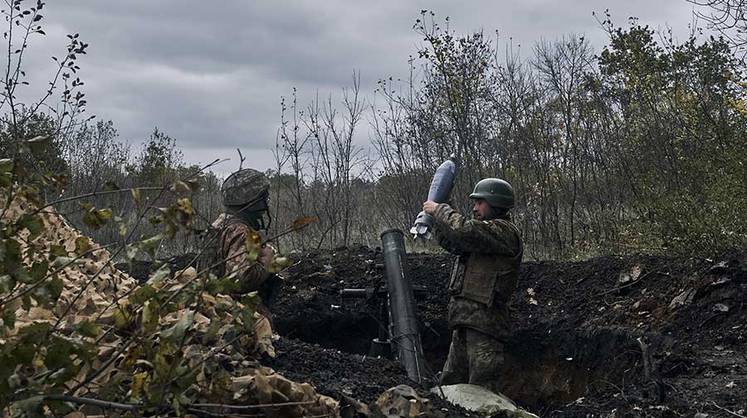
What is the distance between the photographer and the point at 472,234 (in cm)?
661

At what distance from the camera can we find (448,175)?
716 cm

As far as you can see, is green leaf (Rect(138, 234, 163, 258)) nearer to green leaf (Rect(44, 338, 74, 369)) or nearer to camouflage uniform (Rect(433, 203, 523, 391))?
green leaf (Rect(44, 338, 74, 369))

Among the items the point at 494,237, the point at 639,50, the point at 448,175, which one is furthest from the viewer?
the point at 639,50

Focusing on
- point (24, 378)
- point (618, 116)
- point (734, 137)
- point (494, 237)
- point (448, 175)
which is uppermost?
point (618, 116)

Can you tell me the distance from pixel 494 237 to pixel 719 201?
353 cm

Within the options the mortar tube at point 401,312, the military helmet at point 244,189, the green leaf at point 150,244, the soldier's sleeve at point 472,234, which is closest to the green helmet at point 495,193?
the soldier's sleeve at point 472,234

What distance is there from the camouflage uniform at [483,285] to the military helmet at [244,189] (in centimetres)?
140

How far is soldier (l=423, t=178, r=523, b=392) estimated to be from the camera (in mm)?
6719

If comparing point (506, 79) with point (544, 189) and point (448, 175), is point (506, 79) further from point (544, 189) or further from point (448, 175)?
point (448, 175)

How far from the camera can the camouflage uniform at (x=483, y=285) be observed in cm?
671

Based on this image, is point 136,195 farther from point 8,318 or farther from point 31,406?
point 31,406

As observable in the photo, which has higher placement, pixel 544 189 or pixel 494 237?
pixel 544 189

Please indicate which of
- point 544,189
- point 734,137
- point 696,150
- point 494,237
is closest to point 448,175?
point 494,237

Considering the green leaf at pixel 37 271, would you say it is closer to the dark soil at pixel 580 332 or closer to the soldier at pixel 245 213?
the dark soil at pixel 580 332
